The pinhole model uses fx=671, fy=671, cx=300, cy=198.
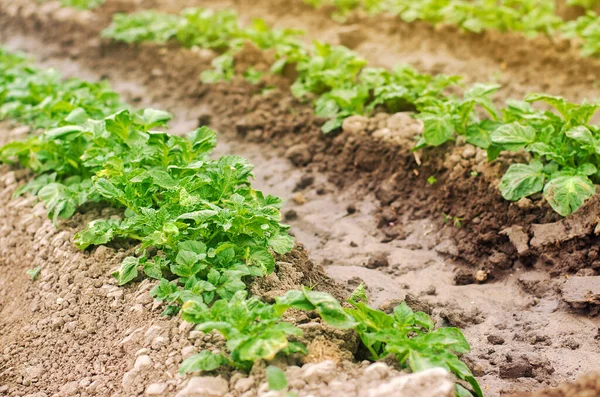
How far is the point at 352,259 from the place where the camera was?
13.6ft

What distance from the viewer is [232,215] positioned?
3107 mm

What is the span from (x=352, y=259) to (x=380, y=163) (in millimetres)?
948

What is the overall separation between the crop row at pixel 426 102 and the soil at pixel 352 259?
153 millimetres

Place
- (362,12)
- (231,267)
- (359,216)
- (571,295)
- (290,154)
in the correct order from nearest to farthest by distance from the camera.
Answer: (231,267), (571,295), (359,216), (290,154), (362,12)

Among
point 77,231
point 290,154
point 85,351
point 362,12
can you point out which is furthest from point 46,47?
point 85,351

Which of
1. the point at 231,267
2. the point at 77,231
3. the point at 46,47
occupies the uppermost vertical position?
the point at 231,267

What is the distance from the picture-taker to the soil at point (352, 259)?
2965mm

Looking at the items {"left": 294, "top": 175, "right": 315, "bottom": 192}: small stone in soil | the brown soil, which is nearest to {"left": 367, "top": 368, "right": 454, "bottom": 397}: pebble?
the brown soil

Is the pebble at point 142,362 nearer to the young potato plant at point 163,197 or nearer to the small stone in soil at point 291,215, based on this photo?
the young potato plant at point 163,197

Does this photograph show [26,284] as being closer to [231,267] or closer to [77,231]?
[77,231]

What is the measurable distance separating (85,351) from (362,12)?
528 cm

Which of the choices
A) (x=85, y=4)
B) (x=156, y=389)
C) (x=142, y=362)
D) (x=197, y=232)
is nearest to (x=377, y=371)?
(x=156, y=389)

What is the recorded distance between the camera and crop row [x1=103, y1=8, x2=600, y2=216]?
3834 mm

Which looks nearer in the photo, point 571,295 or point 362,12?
point 571,295
